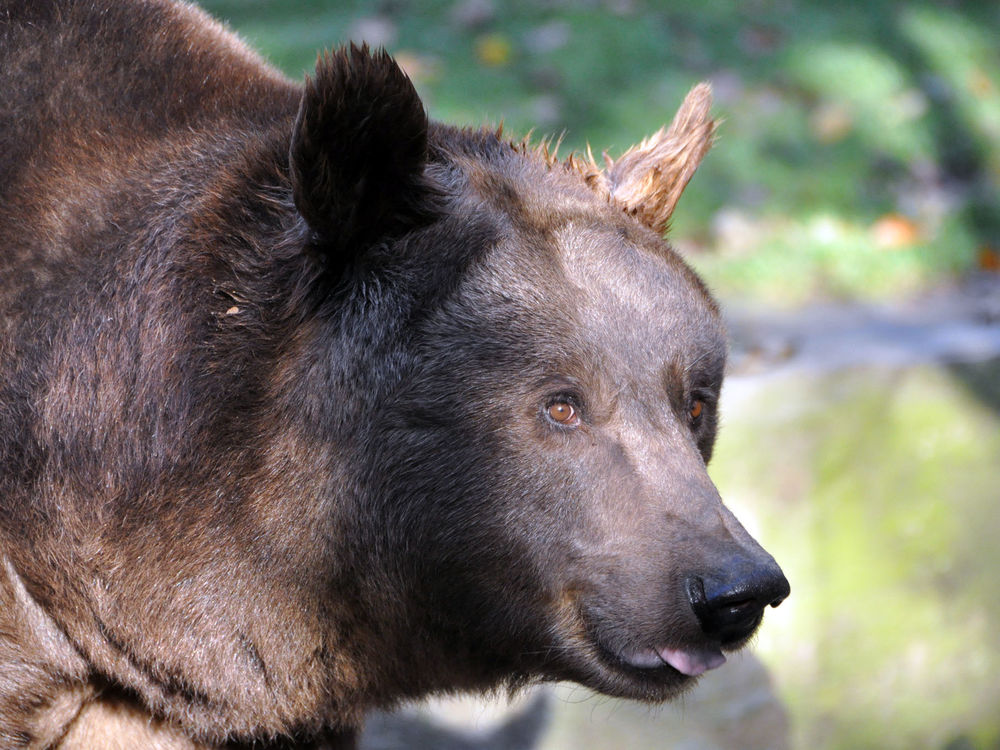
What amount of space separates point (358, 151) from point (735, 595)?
1.30 m

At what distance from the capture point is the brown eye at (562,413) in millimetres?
2959

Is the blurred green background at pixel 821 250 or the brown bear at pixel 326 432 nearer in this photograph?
the brown bear at pixel 326 432

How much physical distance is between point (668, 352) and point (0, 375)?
1581 millimetres

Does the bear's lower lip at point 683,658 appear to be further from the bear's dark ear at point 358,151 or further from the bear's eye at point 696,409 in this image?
the bear's dark ear at point 358,151

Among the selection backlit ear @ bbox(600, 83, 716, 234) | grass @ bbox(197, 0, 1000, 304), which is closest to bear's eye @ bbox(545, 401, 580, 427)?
backlit ear @ bbox(600, 83, 716, 234)

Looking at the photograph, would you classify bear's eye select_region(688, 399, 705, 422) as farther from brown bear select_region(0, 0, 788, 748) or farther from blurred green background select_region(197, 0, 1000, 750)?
blurred green background select_region(197, 0, 1000, 750)

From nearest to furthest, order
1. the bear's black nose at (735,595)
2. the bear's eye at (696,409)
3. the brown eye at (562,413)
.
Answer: the bear's black nose at (735,595) < the brown eye at (562,413) < the bear's eye at (696,409)

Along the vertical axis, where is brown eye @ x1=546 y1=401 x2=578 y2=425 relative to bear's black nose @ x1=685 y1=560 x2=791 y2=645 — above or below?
above

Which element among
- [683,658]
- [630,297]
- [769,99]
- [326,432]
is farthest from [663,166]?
[769,99]

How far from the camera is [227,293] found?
9.87ft

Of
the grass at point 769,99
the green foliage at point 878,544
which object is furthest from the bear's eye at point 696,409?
the grass at point 769,99

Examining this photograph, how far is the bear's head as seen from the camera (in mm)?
2848

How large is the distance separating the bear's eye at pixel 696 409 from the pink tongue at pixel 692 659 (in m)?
0.65

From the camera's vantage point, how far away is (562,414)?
9.71ft
